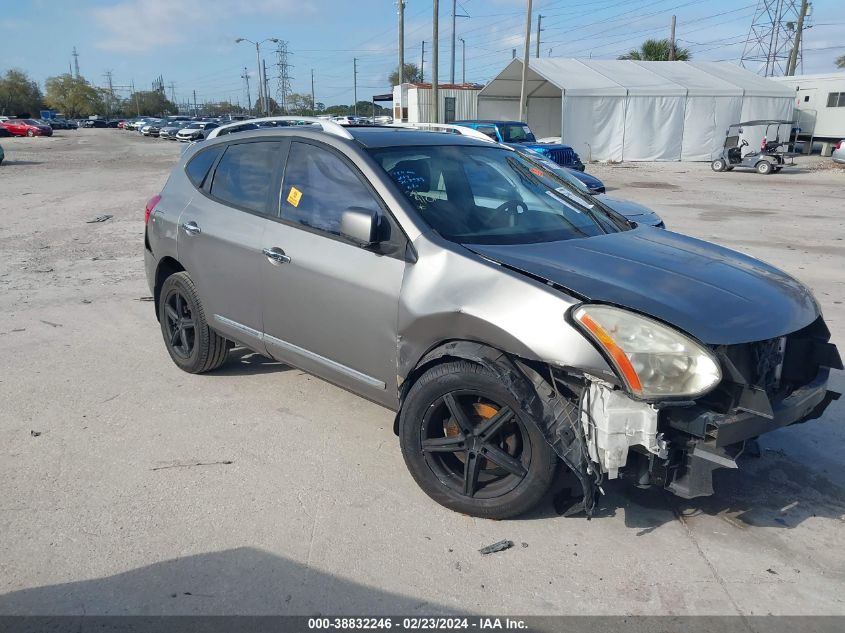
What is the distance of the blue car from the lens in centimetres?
1714

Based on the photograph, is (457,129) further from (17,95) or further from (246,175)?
(17,95)

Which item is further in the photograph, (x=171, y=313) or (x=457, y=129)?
(x=171, y=313)

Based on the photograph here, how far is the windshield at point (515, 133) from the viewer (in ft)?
60.0

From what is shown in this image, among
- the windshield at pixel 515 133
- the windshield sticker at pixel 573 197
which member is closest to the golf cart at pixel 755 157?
the windshield at pixel 515 133

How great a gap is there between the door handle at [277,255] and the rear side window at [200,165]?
1.22m

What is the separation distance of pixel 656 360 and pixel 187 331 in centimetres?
359

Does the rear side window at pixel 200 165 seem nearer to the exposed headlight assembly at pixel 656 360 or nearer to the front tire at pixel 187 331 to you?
the front tire at pixel 187 331

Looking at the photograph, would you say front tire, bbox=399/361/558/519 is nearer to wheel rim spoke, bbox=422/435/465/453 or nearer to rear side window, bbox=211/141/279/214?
wheel rim spoke, bbox=422/435/465/453

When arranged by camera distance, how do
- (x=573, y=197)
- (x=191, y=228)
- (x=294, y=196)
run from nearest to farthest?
(x=294, y=196), (x=573, y=197), (x=191, y=228)

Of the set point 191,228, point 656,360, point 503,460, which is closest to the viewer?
point 656,360

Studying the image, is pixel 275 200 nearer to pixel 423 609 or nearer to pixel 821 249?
pixel 423 609

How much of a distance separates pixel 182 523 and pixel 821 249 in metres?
10.0

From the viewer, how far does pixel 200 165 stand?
16.3ft

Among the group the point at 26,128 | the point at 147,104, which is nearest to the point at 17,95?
the point at 147,104
